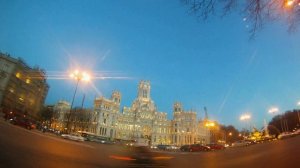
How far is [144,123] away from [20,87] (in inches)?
2464

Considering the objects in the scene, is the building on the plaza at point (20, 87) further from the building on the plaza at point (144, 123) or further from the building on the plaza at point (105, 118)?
the building on the plaza at point (144, 123)

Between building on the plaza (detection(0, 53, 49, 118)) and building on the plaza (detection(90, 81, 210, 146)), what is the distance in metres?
28.3

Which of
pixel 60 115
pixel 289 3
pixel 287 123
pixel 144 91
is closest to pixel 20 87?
pixel 60 115

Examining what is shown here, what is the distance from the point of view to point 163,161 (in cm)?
1079

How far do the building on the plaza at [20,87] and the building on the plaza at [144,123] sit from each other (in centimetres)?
2826

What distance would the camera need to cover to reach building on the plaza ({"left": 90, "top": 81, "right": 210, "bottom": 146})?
4043 inches

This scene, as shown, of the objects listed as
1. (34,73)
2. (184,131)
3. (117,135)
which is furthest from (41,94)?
(184,131)

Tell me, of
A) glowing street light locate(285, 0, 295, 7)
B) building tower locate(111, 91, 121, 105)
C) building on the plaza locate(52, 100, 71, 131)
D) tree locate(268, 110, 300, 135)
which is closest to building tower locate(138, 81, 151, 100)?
building tower locate(111, 91, 121, 105)

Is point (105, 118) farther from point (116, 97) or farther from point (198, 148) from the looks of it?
point (198, 148)

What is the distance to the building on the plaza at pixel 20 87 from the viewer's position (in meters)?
62.1

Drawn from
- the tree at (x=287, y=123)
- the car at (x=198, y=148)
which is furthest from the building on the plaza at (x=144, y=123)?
the car at (x=198, y=148)

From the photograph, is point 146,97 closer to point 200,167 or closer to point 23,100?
point 23,100

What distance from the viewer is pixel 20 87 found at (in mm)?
69438

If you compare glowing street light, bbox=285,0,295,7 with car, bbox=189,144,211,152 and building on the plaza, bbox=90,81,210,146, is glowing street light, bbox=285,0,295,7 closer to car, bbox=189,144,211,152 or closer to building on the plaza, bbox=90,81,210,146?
car, bbox=189,144,211,152
